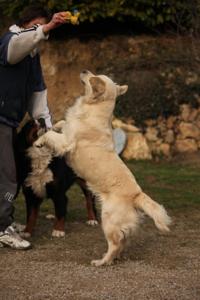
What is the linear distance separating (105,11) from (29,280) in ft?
30.2

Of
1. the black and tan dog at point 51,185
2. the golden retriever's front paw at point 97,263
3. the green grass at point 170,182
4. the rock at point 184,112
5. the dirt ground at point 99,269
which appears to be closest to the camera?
the dirt ground at point 99,269

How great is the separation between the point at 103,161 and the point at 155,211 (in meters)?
0.76

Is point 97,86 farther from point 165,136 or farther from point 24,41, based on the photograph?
point 165,136

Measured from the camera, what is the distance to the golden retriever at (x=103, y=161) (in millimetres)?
6418

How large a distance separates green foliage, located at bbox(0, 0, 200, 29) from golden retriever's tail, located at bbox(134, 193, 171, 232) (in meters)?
8.12

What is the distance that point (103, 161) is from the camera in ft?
22.1

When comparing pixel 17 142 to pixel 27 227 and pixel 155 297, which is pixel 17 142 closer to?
pixel 27 227

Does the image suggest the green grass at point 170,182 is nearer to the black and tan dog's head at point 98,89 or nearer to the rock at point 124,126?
the rock at point 124,126

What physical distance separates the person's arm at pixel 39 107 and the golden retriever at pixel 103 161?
0.80 ft

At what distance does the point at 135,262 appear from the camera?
654 centimetres

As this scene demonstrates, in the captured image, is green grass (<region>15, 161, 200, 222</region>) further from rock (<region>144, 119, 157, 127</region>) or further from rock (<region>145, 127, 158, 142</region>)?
rock (<region>144, 119, 157, 127</region>)

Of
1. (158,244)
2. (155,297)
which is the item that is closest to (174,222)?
(158,244)

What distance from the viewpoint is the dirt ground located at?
18.0ft

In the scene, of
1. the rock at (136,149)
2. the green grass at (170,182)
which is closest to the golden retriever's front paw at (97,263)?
the green grass at (170,182)
